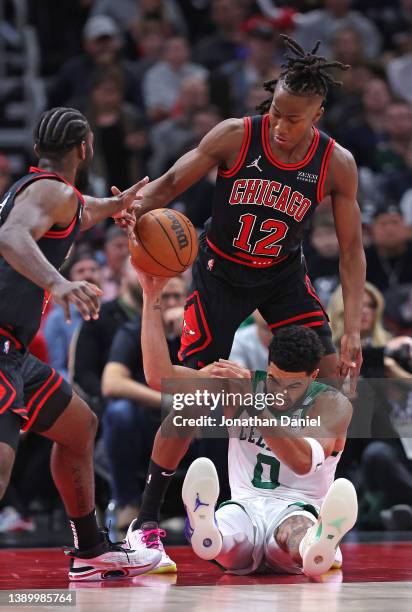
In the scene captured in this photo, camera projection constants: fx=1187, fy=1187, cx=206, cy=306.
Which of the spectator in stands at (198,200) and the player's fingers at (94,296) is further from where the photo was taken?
the spectator in stands at (198,200)

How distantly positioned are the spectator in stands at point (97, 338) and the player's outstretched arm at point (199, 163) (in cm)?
243

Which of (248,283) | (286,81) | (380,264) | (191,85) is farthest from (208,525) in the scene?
(191,85)

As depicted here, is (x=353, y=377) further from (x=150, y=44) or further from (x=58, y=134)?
(x=150, y=44)

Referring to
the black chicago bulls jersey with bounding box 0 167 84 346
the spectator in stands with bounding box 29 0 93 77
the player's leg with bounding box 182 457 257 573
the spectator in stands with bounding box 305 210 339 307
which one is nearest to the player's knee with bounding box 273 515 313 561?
the player's leg with bounding box 182 457 257 573

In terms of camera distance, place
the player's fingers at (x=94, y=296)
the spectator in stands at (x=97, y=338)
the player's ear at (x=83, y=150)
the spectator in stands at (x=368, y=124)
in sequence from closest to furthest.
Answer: the player's fingers at (x=94, y=296), the player's ear at (x=83, y=150), the spectator in stands at (x=97, y=338), the spectator in stands at (x=368, y=124)

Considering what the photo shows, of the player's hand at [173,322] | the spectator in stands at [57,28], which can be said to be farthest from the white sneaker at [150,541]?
the spectator in stands at [57,28]

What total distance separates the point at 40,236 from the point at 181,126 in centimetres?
698

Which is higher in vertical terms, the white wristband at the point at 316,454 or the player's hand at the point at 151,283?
the player's hand at the point at 151,283

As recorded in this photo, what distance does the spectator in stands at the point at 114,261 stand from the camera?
8.91m

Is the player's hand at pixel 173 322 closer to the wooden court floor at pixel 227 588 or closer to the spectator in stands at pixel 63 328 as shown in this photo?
the spectator in stands at pixel 63 328

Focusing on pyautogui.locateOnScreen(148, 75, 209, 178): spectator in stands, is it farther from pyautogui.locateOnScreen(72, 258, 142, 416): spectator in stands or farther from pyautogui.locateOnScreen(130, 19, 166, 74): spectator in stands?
pyautogui.locateOnScreen(72, 258, 142, 416): spectator in stands

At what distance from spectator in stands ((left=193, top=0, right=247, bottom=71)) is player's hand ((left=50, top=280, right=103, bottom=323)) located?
8.48 m

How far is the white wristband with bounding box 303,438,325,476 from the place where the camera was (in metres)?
4.71

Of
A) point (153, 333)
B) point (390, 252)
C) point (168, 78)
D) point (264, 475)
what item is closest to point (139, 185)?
point (153, 333)
